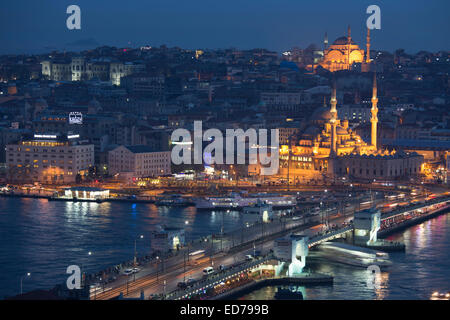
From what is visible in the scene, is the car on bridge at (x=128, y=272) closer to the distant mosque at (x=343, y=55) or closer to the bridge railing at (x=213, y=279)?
the bridge railing at (x=213, y=279)

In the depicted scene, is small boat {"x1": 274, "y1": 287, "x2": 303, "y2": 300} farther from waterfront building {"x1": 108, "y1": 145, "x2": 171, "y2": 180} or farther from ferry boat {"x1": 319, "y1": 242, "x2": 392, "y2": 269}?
waterfront building {"x1": 108, "y1": 145, "x2": 171, "y2": 180}

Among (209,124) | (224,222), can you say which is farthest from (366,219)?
(209,124)

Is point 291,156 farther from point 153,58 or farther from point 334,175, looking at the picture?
point 153,58

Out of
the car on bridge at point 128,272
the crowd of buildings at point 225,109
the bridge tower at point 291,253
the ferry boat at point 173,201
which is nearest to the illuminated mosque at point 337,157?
the crowd of buildings at point 225,109

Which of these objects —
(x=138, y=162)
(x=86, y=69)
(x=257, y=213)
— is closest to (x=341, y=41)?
→ (x=86, y=69)

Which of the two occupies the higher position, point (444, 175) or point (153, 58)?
point (153, 58)
